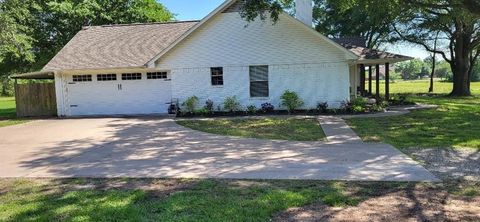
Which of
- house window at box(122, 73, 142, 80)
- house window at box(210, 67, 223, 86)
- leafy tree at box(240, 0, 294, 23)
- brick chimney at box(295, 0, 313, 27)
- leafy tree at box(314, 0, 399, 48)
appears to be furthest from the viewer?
leafy tree at box(314, 0, 399, 48)

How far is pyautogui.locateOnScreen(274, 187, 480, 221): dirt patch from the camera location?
5.03 m

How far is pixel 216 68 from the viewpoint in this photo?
→ 19.5m

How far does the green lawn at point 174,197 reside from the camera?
17.1 feet

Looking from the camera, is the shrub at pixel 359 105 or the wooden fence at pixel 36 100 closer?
the shrub at pixel 359 105

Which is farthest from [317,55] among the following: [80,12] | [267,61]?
[80,12]

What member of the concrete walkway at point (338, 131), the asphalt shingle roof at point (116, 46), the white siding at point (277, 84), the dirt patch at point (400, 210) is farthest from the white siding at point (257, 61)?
the dirt patch at point (400, 210)

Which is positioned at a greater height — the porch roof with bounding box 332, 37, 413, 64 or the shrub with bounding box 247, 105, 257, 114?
the porch roof with bounding box 332, 37, 413, 64

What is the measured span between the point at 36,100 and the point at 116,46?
4876 mm

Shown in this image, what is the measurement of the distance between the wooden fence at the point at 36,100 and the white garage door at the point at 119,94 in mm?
1688

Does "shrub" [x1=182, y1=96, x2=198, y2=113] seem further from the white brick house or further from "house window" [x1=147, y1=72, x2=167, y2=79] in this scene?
"house window" [x1=147, y1=72, x2=167, y2=79]

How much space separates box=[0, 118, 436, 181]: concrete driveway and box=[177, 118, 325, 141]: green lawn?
83 cm

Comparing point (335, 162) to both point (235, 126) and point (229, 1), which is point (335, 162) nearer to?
point (235, 126)

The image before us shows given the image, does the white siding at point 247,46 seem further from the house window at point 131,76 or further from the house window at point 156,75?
the house window at point 131,76

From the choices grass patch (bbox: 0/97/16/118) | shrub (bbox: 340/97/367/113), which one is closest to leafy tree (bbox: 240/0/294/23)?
shrub (bbox: 340/97/367/113)
